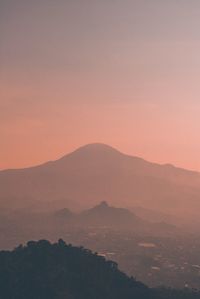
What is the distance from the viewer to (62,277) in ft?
504

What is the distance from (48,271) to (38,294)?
9887 millimetres

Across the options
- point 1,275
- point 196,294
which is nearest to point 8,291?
point 1,275

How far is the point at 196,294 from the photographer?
164 meters

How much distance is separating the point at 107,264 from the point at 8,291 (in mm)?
34571

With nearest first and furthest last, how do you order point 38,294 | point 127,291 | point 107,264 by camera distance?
point 38,294
point 127,291
point 107,264

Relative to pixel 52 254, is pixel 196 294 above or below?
below

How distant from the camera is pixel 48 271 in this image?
508ft

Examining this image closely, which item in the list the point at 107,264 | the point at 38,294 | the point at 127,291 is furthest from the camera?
the point at 107,264

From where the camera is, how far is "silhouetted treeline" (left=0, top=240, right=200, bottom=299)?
488ft

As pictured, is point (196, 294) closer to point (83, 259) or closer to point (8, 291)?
point (83, 259)

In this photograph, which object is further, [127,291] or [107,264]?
[107,264]

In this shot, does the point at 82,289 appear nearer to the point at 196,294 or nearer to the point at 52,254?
the point at 52,254

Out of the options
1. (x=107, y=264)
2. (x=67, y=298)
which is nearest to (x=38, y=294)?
(x=67, y=298)

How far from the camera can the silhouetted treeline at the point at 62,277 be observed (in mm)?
148625
